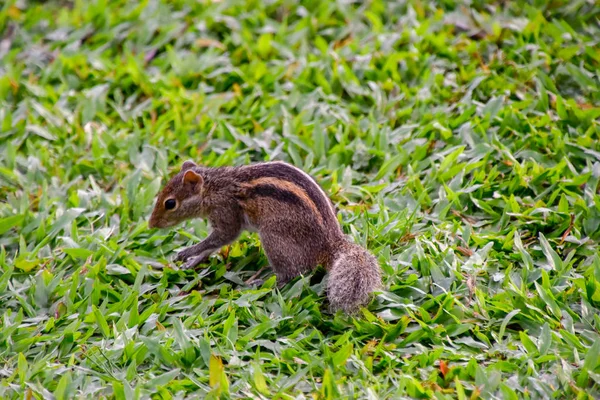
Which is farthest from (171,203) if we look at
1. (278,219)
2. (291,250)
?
(291,250)

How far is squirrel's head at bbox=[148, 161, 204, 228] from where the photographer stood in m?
5.48

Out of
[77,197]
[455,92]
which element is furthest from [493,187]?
[77,197]

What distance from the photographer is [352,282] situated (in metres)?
4.71

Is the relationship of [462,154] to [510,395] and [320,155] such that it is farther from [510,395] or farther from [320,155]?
[510,395]

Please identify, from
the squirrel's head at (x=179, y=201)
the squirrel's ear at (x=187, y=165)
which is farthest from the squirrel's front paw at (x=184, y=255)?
the squirrel's ear at (x=187, y=165)

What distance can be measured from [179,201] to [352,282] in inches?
57.4

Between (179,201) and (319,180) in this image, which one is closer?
(179,201)

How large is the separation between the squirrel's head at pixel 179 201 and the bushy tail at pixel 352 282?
1152 millimetres

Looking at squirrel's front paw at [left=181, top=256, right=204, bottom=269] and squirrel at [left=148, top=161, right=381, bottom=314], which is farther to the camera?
squirrel's front paw at [left=181, top=256, right=204, bottom=269]

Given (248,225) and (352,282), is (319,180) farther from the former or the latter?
(352,282)

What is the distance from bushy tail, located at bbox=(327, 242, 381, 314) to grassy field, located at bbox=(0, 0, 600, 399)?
133mm

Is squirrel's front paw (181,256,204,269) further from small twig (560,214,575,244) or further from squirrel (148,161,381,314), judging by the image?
small twig (560,214,575,244)

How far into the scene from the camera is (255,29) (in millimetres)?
8039

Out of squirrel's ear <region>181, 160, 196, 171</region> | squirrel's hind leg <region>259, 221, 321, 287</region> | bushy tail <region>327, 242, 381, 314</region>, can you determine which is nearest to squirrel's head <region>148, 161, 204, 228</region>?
squirrel's ear <region>181, 160, 196, 171</region>
